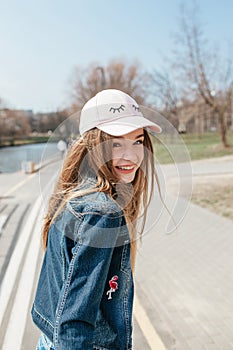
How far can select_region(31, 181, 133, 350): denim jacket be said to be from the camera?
41.5 inches

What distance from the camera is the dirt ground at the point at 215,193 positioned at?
337 inches

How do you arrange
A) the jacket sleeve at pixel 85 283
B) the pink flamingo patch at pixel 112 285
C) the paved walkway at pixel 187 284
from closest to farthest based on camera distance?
the jacket sleeve at pixel 85 283 < the pink flamingo patch at pixel 112 285 < the paved walkway at pixel 187 284

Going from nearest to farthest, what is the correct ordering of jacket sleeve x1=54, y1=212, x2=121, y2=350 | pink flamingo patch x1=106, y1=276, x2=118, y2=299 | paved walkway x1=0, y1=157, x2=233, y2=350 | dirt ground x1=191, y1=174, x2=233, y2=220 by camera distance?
jacket sleeve x1=54, y1=212, x2=121, y2=350 < pink flamingo patch x1=106, y1=276, x2=118, y2=299 < paved walkway x1=0, y1=157, x2=233, y2=350 < dirt ground x1=191, y1=174, x2=233, y2=220

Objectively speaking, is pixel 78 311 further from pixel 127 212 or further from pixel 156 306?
pixel 156 306

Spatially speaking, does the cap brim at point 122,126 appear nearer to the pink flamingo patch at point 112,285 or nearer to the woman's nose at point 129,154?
the woman's nose at point 129,154

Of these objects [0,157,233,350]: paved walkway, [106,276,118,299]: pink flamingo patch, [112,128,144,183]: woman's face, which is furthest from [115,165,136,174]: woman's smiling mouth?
[106,276,118,299]: pink flamingo patch

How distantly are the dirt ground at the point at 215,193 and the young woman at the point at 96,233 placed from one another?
269 inches

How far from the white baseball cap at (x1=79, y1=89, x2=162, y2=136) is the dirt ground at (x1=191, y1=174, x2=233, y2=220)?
6.85 m

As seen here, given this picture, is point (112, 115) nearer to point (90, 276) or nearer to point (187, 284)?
point (90, 276)

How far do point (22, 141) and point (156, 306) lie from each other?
80138 millimetres

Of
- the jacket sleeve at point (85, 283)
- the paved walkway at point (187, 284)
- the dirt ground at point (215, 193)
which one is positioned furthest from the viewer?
the dirt ground at point (215, 193)

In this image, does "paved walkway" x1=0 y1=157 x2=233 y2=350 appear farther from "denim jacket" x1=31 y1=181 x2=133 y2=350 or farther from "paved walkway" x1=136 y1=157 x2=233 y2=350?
"denim jacket" x1=31 y1=181 x2=133 y2=350

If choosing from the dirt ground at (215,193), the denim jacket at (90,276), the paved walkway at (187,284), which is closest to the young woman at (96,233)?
the denim jacket at (90,276)

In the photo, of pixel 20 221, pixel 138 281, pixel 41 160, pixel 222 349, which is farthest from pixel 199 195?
pixel 41 160
